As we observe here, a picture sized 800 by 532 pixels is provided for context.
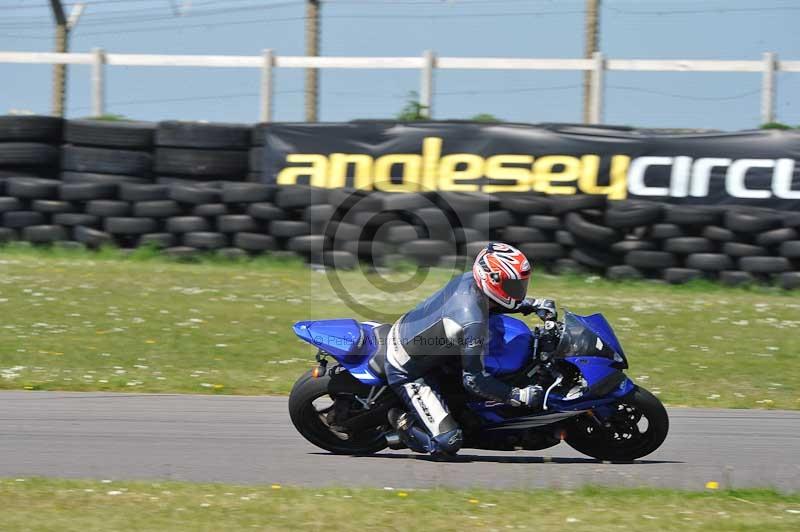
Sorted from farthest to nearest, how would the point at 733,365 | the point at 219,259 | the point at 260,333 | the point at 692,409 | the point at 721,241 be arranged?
1. the point at 219,259
2. the point at 721,241
3. the point at 260,333
4. the point at 733,365
5. the point at 692,409

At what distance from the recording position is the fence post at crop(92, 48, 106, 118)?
1546cm

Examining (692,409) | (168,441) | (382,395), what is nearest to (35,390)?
→ (168,441)

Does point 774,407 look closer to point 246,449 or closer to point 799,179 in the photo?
point 246,449

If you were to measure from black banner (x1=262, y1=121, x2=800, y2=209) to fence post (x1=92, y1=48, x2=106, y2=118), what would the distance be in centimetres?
360

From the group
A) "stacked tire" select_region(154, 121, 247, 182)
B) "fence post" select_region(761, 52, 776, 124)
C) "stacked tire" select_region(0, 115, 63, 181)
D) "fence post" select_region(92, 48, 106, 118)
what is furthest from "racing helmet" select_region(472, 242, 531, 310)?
"fence post" select_region(92, 48, 106, 118)

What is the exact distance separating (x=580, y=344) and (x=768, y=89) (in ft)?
30.4

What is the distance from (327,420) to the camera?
6.61 metres

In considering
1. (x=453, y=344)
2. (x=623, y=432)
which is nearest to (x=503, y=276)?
(x=453, y=344)

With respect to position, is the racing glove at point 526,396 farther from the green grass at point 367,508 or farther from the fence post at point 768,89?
the fence post at point 768,89

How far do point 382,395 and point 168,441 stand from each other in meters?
1.36

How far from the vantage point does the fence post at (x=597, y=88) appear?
14594mm

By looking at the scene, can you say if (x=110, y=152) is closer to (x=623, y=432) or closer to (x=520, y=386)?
(x=520, y=386)

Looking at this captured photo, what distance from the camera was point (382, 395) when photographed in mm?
6555

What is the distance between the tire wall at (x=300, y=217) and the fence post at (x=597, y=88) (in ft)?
7.55
